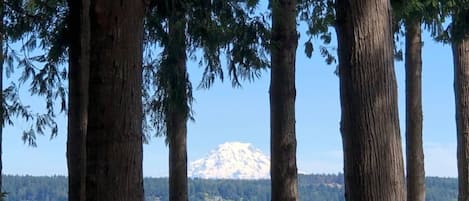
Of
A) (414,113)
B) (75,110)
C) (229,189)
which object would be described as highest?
(414,113)

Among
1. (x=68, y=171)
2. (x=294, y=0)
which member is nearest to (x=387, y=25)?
(x=68, y=171)

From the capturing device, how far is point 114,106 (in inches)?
227

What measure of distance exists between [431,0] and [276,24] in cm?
357

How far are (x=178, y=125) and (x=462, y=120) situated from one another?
435 cm

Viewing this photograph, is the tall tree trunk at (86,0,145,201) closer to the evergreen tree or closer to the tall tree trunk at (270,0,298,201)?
the tall tree trunk at (270,0,298,201)

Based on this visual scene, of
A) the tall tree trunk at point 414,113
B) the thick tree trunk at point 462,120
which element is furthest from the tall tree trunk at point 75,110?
the thick tree trunk at point 462,120

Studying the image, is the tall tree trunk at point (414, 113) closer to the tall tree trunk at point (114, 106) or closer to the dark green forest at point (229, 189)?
the tall tree trunk at point (114, 106)

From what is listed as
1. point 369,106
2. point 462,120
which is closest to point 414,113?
point 462,120

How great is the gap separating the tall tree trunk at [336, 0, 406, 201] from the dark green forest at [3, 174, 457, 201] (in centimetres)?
5716

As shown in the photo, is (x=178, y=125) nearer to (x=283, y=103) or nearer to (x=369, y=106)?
(x=283, y=103)

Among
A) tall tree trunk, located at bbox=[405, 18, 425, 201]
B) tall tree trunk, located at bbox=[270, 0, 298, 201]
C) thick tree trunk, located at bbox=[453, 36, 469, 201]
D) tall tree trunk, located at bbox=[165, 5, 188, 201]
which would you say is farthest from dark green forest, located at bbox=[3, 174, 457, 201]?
tall tree trunk, located at bbox=[270, 0, 298, 201]

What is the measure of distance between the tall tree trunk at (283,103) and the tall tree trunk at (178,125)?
2.12m

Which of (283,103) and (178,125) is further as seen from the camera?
(178,125)

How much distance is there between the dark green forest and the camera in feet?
224
